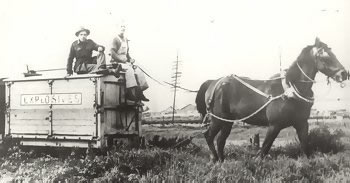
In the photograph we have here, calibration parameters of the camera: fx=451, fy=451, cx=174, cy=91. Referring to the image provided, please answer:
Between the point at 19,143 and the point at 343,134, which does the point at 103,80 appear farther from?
the point at 343,134

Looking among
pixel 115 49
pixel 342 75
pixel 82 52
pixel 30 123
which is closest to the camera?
pixel 342 75

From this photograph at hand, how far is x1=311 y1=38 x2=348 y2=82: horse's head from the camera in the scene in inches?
237

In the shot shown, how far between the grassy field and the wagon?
0.97ft

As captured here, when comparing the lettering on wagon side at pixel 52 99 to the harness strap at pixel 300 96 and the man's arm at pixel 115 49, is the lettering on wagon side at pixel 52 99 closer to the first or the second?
the man's arm at pixel 115 49

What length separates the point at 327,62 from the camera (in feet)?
20.3

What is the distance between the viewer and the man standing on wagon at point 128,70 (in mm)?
7641

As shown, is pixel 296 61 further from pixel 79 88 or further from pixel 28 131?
pixel 28 131

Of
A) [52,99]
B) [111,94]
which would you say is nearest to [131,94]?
[111,94]

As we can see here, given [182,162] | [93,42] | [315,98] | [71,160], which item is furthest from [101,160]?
[315,98]

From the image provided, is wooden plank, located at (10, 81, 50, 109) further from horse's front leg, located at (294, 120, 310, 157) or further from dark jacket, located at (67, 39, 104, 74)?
horse's front leg, located at (294, 120, 310, 157)

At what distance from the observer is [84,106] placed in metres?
7.39

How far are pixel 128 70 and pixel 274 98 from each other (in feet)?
8.20

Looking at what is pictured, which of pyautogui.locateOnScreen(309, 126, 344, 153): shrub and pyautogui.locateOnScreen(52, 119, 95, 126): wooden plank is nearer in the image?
pyautogui.locateOnScreen(309, 126, 344, 153): shrub

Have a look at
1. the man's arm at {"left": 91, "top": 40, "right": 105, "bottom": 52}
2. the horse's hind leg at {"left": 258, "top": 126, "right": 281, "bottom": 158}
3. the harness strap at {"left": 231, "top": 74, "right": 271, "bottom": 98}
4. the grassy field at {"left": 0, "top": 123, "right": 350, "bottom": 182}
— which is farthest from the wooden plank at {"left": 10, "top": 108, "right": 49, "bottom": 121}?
the horse's hind leg at {"left": 258, "top": 126, "right": 281, "bottom": 158}
